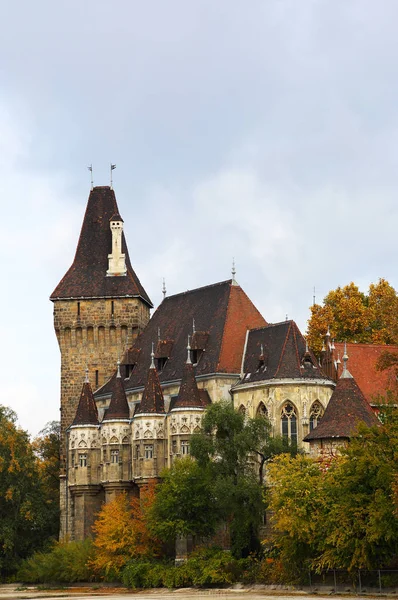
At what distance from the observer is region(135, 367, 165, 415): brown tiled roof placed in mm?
75250

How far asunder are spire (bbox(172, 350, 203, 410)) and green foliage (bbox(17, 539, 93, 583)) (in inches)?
383

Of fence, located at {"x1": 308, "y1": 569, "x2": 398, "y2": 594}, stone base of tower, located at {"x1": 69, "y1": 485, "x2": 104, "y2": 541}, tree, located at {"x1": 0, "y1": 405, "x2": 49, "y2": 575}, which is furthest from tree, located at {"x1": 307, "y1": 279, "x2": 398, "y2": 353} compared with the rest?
fence, located at {"x1": 308, "y1": 569, "x2": 398, "y2": 594}

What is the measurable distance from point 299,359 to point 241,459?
932 centimetres

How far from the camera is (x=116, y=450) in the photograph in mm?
77625

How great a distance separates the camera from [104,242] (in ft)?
291

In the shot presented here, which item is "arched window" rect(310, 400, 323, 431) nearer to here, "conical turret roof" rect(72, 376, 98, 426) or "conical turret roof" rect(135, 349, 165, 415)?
"conical turret roof" rect(135, 349, 165, 415)

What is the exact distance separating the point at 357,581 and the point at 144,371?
31496 mm

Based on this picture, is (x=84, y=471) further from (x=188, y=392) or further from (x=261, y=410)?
(x=261, y=410)

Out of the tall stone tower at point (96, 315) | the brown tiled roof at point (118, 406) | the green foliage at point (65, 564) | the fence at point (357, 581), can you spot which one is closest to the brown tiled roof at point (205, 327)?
the brown tiled roof at point (118, 406)

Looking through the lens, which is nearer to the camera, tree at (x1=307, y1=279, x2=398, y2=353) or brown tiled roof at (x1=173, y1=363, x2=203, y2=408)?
brown tiled roof at (x1=173, y1=363, x2=203, y2=408)

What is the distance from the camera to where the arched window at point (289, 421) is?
233 feet

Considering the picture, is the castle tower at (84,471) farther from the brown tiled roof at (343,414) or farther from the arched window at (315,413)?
the brown tiled roof at (343,414)

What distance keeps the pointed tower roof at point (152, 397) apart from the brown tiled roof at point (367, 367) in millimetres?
10871

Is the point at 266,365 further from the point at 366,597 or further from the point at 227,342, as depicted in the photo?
the point at 366,597
